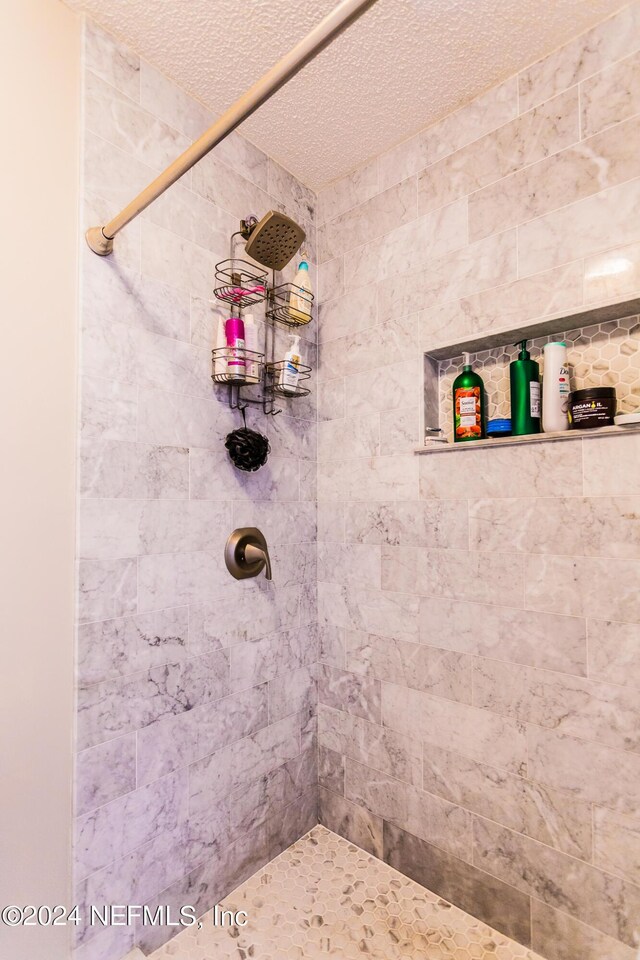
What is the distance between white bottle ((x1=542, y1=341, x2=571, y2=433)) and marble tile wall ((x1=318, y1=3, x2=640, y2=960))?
0.06 meters

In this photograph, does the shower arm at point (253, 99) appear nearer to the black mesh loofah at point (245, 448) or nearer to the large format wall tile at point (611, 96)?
the black mesh loofah at point (245, 448)

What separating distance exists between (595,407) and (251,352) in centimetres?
92

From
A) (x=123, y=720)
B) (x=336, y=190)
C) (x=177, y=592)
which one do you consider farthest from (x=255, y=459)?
Result: (x=336, y=190)

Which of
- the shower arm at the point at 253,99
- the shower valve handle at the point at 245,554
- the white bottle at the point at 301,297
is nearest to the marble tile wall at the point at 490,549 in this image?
the white bottle at the point at 301,297

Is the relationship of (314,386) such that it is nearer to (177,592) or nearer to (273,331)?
(273,331)

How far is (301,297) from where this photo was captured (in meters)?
1.58

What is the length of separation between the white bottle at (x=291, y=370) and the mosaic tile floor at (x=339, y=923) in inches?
59.5

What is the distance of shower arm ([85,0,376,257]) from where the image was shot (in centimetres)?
69

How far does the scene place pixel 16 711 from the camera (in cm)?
103

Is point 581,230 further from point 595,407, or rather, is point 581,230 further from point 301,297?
point 301,297

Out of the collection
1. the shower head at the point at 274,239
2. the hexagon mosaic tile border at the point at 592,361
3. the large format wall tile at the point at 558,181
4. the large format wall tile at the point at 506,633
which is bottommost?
the large format wall tile at the point at 506,633

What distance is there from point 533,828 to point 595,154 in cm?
170

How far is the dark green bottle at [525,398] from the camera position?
1.29m

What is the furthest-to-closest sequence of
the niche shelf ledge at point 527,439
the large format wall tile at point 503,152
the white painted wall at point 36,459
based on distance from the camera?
1. the large format wall tile at point 503,152
2. the niche shelf ledge at point 527,439
3. the white painted wall at point 36,459
